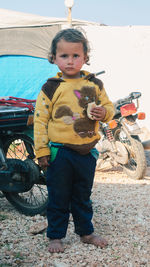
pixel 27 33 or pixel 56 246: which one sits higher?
pixel 27 33

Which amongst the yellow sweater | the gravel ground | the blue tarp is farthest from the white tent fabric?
the yellow sweater

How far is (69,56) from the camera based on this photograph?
2.20 metres

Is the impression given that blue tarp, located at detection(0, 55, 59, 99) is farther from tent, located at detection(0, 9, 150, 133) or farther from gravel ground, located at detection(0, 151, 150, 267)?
gravel ground, located at detection(0, 151, 150, 267)

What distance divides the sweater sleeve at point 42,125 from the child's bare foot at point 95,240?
74cm

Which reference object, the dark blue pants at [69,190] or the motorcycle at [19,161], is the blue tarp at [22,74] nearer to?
the motorcycle at [19,161]

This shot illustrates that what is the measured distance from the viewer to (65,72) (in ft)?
7.39

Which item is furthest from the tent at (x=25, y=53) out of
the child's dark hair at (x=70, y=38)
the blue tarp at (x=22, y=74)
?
the child's dark hair at (x=70, y=38)

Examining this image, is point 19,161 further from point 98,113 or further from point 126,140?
point 126,140

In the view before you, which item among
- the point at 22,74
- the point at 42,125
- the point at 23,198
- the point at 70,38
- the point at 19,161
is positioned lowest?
the point at 23,198

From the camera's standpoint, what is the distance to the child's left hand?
220 cm

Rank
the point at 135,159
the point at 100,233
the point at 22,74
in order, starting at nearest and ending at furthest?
the point at 100,233 < the point at 135,159 < the point at 22,74

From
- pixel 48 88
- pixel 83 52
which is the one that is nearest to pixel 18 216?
pixel 48 88

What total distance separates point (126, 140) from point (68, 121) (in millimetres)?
2598

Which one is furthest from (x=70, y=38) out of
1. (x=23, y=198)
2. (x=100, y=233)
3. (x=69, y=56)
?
(x=23, y=198)
